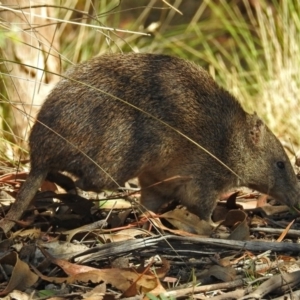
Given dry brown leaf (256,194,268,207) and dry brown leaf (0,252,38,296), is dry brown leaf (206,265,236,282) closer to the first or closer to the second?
dry brown leaf (0,252,38,296)

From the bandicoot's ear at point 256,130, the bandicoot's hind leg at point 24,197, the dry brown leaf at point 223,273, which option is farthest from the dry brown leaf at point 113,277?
the bandicoot's ear at point 256,130

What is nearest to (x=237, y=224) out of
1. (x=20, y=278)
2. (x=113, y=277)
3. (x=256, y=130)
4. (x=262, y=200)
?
(x=262, y=200)

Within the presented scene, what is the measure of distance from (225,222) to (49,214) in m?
1.19

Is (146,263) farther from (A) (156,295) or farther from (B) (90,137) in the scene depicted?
(B) (90,137)

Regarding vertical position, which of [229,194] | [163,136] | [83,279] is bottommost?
[229,194]

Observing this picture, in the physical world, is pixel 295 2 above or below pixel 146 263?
above

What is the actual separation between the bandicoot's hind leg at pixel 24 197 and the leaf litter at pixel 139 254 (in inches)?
3.0

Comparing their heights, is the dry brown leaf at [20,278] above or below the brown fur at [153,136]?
below

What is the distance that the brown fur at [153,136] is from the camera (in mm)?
5383

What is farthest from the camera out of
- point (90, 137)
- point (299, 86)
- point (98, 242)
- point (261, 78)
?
point (261, 78)

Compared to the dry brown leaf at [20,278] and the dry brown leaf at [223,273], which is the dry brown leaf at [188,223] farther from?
the dry brown leaf at [20,278]

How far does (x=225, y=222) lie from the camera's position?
18.4ft

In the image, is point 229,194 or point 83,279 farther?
point 229,194

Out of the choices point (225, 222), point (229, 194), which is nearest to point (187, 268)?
point (225, 222)
